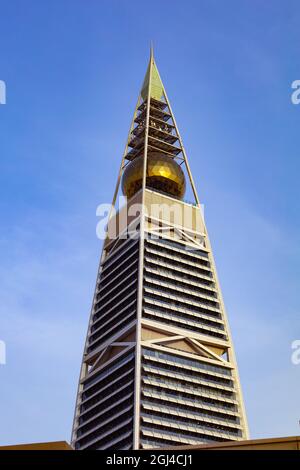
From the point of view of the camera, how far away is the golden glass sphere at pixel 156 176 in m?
174

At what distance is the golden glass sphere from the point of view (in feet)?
570

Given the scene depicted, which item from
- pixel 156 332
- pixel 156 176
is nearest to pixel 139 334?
pixel 156 332

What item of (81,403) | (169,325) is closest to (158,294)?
(169,325)

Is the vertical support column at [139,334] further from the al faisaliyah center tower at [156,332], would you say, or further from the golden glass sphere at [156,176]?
the golden glass sphere at [156,176]

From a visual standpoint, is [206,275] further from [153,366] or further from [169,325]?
[153,366]

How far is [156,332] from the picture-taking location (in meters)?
140

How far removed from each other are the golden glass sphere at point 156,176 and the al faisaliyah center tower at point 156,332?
0.81 ft

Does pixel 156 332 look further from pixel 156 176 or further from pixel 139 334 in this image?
pixel 156 176

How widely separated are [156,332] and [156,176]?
47.6 metres

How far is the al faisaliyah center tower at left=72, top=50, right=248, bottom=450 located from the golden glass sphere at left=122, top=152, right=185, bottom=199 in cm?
25

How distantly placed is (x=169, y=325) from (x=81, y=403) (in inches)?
932

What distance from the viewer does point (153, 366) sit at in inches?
5197

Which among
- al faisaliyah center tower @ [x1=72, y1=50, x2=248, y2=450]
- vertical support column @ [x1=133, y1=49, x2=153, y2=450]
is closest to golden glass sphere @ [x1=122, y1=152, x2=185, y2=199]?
al faisaliyah center tower @ [x1=72, y1=50, x2=248, y2=450]
